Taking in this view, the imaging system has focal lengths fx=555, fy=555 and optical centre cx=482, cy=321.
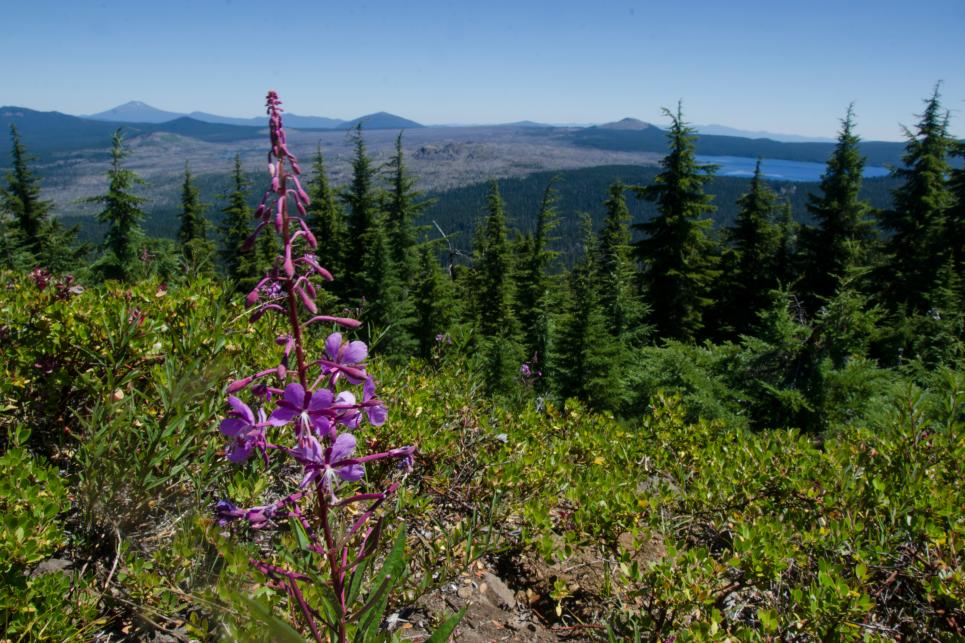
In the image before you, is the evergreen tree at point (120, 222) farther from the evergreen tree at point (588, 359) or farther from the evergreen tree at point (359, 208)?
the evergreen tree at point (588, 359)

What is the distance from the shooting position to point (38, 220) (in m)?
32.7

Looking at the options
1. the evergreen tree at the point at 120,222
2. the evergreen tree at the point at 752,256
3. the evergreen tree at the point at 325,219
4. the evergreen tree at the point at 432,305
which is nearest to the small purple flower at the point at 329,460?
the evergreen tree at the point at 432,305

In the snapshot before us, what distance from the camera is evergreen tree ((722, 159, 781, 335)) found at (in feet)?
91.9

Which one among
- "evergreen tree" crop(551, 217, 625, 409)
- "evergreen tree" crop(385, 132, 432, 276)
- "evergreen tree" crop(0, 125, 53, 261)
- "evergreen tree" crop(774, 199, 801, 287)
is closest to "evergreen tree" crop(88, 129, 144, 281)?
"evergreen tree" crop(0, 125, 53, 261)

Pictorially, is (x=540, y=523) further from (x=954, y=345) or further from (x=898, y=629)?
(x=954, y=345)

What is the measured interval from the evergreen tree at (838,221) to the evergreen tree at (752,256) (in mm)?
1993

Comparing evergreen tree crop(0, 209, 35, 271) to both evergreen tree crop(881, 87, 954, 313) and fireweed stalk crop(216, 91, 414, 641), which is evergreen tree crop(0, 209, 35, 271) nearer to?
fireweed stalk crop(216, 91, 414, 641)

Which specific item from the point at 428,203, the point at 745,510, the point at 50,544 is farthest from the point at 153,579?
the point at 428,203

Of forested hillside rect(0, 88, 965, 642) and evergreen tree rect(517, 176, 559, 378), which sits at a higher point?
forested hillside rect(0, 88, 965, 642)

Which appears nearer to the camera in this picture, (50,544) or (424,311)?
(50,544)

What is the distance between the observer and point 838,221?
82.4 ft

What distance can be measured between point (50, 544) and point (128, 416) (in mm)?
564

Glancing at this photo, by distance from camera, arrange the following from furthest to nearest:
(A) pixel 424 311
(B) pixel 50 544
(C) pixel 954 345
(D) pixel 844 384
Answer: (A) pixel 424 311, (C) pixel 954 345, (D) pixel 844 384, (B) pixel 50 544

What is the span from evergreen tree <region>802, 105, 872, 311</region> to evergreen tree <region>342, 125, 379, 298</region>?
22.9 metres
